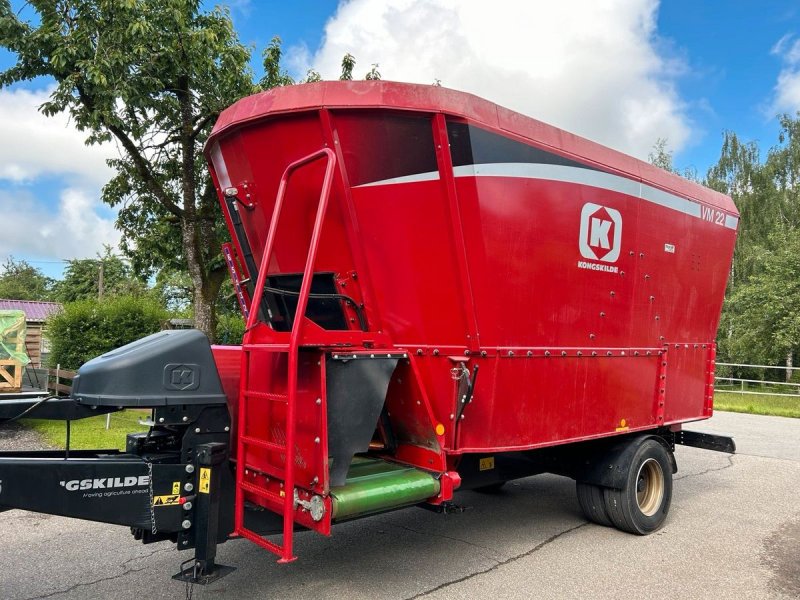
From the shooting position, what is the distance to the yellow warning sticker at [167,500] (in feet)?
10.7

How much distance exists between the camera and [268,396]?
11.2 feet

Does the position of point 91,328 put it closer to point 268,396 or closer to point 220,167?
point 220,167

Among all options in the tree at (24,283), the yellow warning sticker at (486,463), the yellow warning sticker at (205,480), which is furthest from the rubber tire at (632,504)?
the tree at (24,283)

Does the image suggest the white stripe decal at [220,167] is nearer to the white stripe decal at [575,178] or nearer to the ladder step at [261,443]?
the white stripe decal at [575,178]

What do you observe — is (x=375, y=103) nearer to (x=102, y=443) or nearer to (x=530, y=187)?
(x=530, y=187)

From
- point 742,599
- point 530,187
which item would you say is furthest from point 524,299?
point 742,599

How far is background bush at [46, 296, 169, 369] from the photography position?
13.6 meters

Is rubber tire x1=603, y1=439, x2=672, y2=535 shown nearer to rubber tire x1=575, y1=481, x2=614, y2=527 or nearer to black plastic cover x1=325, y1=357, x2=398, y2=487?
rubber tire x1=575, y1=481, x2=614, y2=527

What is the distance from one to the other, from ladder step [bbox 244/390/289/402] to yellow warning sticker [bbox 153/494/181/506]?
2.14ft

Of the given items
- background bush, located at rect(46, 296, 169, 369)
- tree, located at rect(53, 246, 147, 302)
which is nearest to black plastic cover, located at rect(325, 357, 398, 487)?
background bush, located at rect(46, 296, 169, 369)

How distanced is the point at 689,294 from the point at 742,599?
9.16 ft

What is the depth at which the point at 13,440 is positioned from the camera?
934cm

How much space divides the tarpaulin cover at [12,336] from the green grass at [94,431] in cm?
120

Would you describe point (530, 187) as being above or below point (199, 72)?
below
